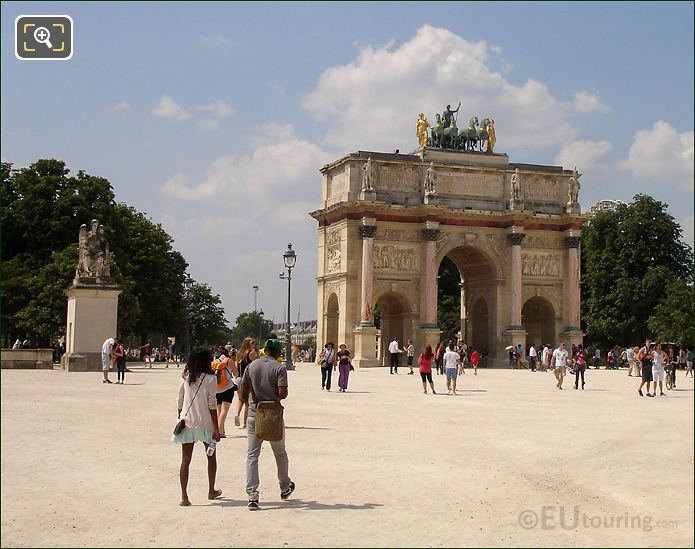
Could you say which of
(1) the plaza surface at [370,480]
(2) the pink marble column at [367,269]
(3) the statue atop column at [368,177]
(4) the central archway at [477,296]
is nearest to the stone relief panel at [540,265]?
(4) the central archway at [477,296]

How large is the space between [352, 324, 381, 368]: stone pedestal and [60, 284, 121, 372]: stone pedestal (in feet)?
75.0

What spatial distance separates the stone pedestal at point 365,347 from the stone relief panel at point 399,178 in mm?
8950

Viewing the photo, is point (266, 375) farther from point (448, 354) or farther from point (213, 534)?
point (448, 354)

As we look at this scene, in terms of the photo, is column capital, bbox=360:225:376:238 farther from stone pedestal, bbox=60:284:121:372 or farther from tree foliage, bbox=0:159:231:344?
stone pedestal, bbox=60:284:121:372

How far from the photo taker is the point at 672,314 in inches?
2387

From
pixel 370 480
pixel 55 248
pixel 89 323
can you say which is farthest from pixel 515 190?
pixel 370 480

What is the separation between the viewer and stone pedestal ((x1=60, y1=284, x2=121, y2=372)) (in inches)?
1564

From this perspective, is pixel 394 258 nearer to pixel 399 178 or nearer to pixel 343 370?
pixel 399 178

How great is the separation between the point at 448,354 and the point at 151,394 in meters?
9.30

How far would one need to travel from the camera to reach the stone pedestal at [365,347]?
6069cm

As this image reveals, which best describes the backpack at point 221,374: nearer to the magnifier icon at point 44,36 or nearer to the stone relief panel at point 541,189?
the magnifier icon at point 44,36

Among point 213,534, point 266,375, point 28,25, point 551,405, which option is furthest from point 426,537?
point 551,405

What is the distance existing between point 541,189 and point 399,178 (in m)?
10.2

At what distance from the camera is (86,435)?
17219mm
